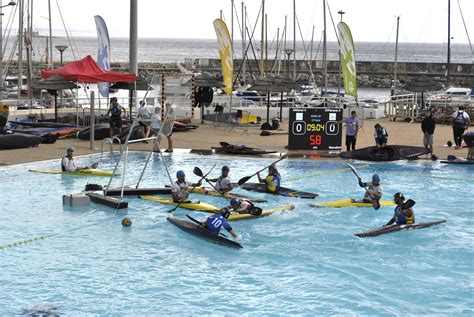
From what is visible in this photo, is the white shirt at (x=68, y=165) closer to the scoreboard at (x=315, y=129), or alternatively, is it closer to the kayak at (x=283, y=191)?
the kayak at (x=283, y=191)

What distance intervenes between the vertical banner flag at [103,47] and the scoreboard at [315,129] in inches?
432

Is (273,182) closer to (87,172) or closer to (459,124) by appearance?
(87,172)

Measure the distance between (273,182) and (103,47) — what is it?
55.7ft

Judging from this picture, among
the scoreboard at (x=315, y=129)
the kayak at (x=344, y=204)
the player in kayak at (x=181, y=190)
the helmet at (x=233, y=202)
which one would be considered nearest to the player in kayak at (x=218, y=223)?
the helmet at (x=233, y=202)

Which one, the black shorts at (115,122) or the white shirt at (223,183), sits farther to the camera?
the black shorts at (115,122)

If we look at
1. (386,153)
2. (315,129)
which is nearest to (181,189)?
(386,153)

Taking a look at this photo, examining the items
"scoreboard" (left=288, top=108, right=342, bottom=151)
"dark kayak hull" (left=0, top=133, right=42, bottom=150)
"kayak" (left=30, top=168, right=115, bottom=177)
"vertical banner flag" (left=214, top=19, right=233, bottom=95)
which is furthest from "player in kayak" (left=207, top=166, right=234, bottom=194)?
"vertical banner flag" (left=214, top=19, right=233, bottom=95)

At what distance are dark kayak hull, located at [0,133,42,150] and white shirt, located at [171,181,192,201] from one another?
1121cm

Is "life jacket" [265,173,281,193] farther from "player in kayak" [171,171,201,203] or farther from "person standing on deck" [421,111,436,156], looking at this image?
"person standing on deck" [421,111,436,156]

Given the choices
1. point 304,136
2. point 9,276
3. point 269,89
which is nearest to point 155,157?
point 304,136

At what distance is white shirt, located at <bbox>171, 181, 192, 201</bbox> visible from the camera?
1984 centimetres

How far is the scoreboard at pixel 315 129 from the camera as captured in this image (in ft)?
95.3

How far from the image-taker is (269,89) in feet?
117

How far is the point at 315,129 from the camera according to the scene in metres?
29.2
